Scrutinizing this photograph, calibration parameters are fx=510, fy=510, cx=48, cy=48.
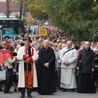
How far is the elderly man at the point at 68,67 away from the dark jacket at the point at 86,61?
0.33 m

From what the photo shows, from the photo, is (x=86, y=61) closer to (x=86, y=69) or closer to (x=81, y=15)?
(x=86, y=69)

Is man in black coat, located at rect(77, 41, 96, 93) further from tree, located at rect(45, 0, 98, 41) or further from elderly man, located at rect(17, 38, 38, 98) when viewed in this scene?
tree, located at rect(45, 0, 98, 41)

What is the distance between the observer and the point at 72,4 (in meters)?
27.9

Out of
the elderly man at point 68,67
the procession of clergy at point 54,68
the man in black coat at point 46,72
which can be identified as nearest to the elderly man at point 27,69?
the procession of clergy at point 54,68

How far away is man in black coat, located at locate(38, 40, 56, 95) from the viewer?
16.3m

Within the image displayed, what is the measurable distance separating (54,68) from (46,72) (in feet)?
0.98

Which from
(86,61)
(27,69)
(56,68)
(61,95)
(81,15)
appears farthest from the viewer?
(81,15)

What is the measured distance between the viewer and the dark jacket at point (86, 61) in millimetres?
16750

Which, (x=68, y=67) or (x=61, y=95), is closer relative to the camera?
(x=61, y=95)

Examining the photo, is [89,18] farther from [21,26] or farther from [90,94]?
[21,26]

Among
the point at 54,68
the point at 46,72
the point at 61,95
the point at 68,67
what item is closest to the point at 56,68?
the point at 68,67

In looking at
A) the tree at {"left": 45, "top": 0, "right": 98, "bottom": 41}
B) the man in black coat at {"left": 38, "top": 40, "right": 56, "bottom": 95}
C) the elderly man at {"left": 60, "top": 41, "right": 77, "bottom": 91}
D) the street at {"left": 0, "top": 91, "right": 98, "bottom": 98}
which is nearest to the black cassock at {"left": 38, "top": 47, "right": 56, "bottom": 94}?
the man in black coat at {"left": 38, "top": 40, "right": 56, "bottom": 95}

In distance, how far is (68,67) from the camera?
17.2 m

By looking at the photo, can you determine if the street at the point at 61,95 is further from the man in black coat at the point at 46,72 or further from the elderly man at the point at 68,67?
the elderly man at the point at 68,67
